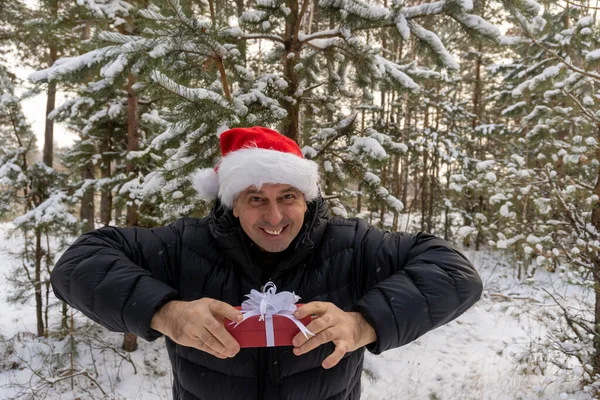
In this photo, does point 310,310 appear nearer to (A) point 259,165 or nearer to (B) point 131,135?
(A) point 259,165

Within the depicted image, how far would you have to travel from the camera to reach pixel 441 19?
9.51ft

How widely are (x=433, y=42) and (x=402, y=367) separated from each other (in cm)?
538

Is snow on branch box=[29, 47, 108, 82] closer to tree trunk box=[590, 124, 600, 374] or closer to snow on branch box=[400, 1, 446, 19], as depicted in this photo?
snow on branch box=[400, 1, 446, 19]

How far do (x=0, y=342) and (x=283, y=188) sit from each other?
879 cm

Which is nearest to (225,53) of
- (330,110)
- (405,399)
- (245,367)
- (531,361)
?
(330,110)

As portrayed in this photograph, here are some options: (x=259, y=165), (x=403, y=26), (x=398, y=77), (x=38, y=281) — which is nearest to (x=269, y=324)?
(x=259, y=165)

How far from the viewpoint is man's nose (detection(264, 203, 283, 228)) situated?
1572 millimetres

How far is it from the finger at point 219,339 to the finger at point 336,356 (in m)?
0.29

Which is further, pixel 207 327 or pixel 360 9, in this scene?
pixel 360 9

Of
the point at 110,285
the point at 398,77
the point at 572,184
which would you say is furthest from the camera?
the point at 572,184

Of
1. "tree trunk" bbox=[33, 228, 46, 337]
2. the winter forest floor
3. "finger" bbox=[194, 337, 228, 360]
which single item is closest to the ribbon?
"finger" bbox=[194, 337, 228, 360]

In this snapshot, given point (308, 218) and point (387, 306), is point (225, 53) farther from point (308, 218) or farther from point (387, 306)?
point (387, 306)

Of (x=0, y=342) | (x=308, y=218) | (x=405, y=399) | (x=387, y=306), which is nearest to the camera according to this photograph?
(x=387, y=306)

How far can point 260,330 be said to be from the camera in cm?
111
